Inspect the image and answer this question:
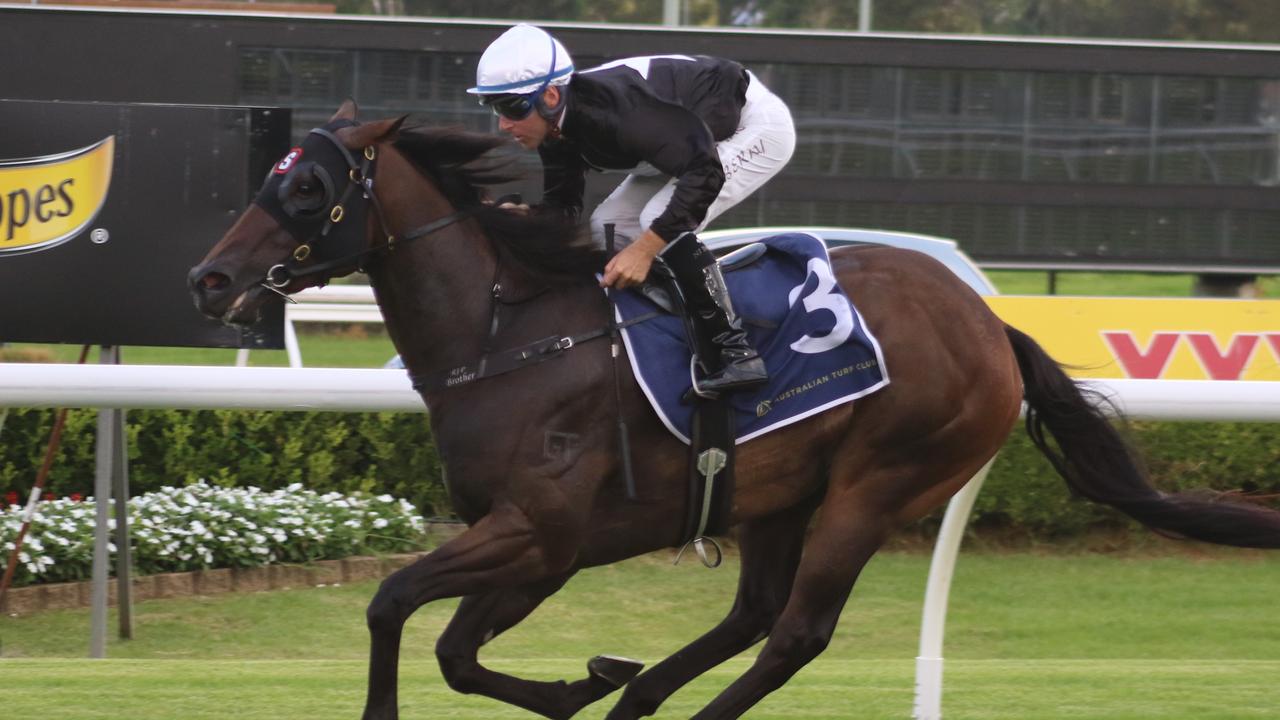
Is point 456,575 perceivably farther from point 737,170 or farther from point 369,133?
point 737,170

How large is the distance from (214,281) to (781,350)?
1144mm

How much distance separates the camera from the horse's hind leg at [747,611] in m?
3.57

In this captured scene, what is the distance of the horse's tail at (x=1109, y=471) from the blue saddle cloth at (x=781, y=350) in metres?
0.49

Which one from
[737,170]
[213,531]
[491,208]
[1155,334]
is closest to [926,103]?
[1155,334]

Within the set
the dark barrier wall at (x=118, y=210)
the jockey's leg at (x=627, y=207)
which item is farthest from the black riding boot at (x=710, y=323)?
the dark barrier wall at (x=118, y=210)

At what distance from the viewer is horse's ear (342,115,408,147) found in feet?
10.8

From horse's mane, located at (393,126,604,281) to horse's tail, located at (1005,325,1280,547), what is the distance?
1.03 metres

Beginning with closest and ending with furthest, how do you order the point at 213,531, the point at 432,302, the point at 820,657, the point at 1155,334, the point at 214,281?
the point at 214,281, the point at 432,302, the point at 820,657, the point at 213,531, the point at 1155,334

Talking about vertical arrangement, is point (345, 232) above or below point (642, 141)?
below

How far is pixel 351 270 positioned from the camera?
3314 millimetres

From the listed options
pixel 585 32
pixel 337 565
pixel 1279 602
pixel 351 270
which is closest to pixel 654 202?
pixel 351 270

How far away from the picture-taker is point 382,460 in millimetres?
6426

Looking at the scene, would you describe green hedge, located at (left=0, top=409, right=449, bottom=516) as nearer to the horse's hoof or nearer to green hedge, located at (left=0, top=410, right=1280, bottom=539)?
Answer: green hedge, located at (left=0, top=410, right=1280, bottom=539)

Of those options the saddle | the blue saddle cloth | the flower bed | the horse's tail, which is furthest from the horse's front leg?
the flower bed
